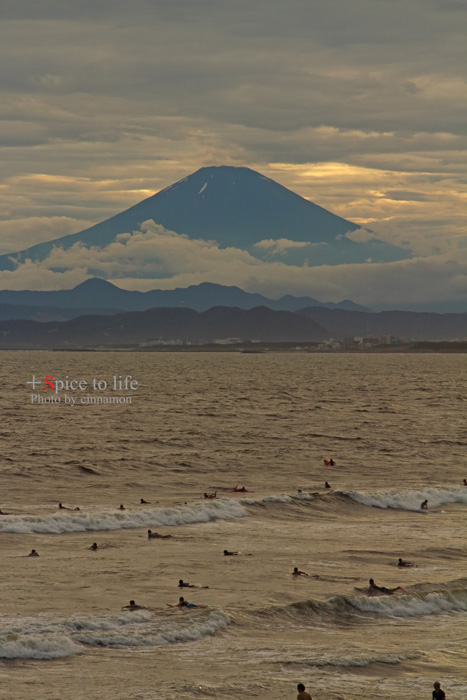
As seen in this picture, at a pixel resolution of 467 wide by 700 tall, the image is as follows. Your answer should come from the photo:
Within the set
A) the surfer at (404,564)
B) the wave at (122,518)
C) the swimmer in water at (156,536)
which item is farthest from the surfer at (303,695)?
the wave at (122,518)

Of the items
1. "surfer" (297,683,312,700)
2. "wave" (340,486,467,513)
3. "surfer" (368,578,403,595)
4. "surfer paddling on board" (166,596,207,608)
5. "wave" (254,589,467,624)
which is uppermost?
"surfer" (297,683,312,700)

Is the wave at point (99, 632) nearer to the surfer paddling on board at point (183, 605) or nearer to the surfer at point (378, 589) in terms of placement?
the surfer paddling on board at point (183, 605)

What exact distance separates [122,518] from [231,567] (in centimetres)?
1134

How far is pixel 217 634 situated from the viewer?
1124 inches

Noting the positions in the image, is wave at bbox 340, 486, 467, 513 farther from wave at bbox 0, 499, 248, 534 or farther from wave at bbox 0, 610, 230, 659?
wave at bbox 0, 610, 230, 659

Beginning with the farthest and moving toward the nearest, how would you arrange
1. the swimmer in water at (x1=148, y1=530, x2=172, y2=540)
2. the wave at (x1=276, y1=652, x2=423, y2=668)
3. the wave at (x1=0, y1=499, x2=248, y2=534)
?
the wave at (x1=0, y1=499, x2=248, y2=534) < the swimmer in water at (x1=148, y1=530, x2=172, y2=540) < the wave at (x1=276, y1=652, x2=423, y2=668)

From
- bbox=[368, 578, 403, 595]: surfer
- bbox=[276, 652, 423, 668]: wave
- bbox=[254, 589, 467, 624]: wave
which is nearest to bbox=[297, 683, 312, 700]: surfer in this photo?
bbox=[276, 652, 423, 668]: wave

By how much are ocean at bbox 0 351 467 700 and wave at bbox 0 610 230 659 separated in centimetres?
7

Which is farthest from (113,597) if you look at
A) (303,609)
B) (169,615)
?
(303,609)

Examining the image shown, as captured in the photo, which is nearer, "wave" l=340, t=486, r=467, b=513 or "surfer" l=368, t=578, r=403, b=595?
"surfer" l=368, t=578, r=403, b=595

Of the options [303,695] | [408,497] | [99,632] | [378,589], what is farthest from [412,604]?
[408,497]

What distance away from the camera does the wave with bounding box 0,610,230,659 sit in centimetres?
2637

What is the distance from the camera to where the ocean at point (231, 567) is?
82.4 ft

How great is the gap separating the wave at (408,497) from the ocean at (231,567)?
16cm
